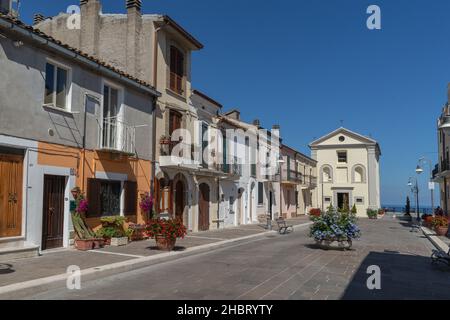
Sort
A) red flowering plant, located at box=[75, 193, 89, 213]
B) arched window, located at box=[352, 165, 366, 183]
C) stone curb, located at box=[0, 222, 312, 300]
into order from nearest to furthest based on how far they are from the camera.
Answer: stone curb, located at box=[0, 222, 312, 300] → red flowering plant, located at box=[75, 193, 89, 213] → arched window, located at box=[352, 165, 366, 183]

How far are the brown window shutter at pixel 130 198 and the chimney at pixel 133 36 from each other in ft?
16.3

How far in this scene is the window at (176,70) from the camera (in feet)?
61.3


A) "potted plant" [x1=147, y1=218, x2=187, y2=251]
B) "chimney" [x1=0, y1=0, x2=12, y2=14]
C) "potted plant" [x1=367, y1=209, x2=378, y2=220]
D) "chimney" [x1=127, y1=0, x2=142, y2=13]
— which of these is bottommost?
"potted plant" [x1=367, y1=209, x2=378, y2=220]

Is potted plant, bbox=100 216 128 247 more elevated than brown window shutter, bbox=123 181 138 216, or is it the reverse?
brown window shutter, bbox=123 181 138 216

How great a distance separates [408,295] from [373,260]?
446 cm

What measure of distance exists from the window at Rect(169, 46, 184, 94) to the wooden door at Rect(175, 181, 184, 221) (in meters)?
4.46

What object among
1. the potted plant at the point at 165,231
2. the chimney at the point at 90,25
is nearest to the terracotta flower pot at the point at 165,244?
the potted plant at the point at 165,231

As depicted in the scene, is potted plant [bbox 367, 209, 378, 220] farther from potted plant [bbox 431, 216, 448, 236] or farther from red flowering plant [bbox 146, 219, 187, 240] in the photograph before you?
red flowering plant [bbox 146, 219, 187, 240]

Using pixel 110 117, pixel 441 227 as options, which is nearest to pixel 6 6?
pixel 110 117

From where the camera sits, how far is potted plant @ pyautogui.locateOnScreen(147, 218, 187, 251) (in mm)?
12500

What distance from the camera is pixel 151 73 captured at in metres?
17.1

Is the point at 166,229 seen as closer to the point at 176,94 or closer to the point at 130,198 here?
the point at 130,198

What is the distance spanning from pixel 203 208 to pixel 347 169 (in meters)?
30.3

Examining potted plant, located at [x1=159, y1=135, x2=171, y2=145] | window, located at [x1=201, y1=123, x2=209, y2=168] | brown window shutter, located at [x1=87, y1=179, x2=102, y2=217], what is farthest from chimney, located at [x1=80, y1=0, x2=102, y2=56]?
brown window shutter, located at [x1=87, y1=179, x2=102, y2=217]
